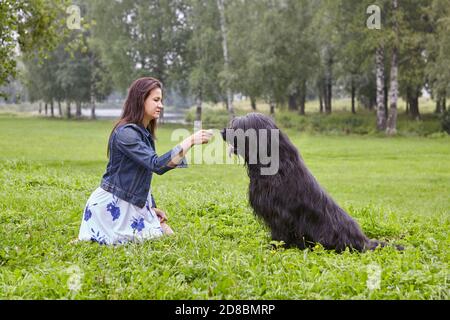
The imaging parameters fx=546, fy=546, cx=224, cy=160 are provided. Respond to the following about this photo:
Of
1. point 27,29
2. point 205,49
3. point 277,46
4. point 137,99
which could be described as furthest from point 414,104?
point 137,99

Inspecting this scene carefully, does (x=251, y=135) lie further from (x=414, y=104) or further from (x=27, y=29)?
(x=414, y=104)

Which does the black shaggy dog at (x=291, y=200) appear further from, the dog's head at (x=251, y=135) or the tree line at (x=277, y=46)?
the tree line at (x=277, y=46)

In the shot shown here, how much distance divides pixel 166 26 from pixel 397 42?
19705mm

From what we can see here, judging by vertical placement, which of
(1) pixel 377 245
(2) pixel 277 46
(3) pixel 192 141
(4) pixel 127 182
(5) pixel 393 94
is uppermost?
(2) pixel 277 46

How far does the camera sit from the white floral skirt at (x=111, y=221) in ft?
18.3

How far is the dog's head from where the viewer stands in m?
5.03

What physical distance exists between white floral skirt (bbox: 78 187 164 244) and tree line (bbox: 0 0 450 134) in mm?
8971

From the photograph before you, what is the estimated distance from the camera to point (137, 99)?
18.1 feet

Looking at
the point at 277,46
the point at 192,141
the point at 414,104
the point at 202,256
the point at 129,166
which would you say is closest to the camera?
the point at 202,256

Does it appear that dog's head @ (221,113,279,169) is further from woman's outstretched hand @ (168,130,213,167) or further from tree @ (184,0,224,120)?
tree @ (184,0,224,120)

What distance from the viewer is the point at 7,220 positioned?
7090 millimetres

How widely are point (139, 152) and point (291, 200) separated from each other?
154 cm

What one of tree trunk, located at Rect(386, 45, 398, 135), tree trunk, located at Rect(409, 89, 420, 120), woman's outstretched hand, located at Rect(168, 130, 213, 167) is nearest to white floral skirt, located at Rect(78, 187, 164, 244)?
woman's outstretched hand, located at Rect(168, 130, 213, 167)
